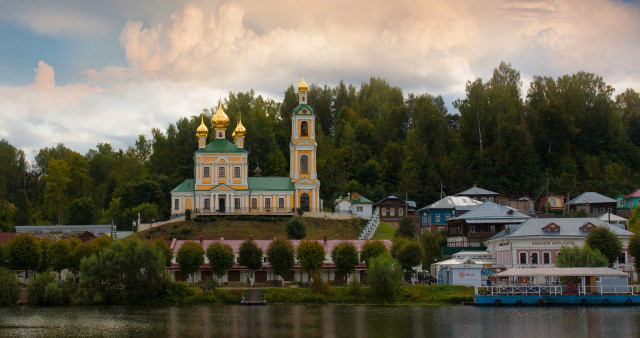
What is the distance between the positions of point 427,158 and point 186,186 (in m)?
29.6

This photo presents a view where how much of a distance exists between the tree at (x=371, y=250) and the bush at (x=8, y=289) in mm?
25209

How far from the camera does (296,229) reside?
85375mm

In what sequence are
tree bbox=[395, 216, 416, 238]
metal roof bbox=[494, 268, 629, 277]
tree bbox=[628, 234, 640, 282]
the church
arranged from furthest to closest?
the church
tree bbox=[395, 216, 416, 238]
tree bbox=[628, 234, 640, 282]
metal roof bbox=[494, 268, 629, 277]

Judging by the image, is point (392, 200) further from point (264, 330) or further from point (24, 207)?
point (264, 330)

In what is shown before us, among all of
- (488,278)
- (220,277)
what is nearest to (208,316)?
(220,277)

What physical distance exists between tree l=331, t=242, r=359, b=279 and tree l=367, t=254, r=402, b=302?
5738 mm

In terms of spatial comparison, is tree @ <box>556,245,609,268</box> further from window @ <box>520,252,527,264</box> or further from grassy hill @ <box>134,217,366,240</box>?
grassy hill @ <box>134,217,366,240</box>

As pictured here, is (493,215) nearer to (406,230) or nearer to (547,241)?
(406,230)

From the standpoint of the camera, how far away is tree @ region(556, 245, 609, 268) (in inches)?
2621

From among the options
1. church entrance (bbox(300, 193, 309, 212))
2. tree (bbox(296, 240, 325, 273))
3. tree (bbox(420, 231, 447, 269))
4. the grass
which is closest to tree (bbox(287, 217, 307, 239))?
the grass

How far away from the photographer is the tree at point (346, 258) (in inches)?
2830

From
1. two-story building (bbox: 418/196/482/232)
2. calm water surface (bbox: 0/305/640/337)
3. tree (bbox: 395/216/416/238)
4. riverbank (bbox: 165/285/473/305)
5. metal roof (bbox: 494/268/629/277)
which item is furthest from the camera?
two-story building (bbox: 418/196/482/232)

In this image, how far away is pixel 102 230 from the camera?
318 ft

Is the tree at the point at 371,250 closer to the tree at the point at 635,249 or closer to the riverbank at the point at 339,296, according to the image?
the riverbank at the point at 339,296
